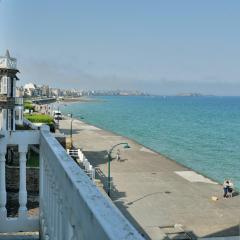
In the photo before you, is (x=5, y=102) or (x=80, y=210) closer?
(x=80, y=210)

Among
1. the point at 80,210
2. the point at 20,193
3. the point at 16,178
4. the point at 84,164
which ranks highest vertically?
the point at 80,210

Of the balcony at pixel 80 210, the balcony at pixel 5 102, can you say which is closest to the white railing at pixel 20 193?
the balcony at pixel 80 210

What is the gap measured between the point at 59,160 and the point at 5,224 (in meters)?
3.03

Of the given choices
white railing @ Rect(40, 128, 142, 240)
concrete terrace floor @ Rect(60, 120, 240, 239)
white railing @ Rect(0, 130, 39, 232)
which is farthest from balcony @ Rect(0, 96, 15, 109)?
white railing @ Rect(40, 128, 142, 240)

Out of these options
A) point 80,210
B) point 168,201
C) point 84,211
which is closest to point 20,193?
point 80,210

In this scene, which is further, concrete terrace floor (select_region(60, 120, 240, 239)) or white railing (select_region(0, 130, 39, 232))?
concrete terrace floor (select_region(60, 120, 240, 239))

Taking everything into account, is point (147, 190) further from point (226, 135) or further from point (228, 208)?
point (226, 135)

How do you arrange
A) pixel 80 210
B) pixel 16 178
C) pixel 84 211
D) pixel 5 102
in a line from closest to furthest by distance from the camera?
pixel 84 211, pixel 80 210, pixel 16 178, pixel 5 102

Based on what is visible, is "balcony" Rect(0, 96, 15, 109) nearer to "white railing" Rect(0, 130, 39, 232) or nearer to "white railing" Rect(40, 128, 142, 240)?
"white railing" Rect(0, 130, 39, 232)

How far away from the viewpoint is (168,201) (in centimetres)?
2581

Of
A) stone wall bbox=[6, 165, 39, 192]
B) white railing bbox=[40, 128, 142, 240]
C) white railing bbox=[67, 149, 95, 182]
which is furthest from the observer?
white railing bbox=[67, 149, 95, 182]

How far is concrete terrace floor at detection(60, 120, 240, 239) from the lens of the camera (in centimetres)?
2023

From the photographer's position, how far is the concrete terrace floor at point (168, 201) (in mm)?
20234

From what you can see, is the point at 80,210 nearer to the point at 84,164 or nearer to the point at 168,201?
the point at 168,201
